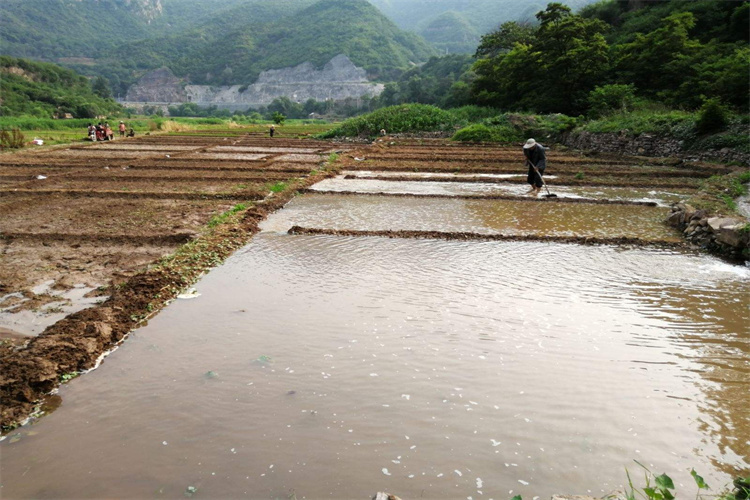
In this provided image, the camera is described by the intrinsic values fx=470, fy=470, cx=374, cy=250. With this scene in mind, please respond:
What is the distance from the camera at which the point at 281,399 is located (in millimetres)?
3666

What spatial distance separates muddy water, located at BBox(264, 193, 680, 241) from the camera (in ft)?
30.3

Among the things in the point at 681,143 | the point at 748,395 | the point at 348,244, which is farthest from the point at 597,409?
the point at 681,143

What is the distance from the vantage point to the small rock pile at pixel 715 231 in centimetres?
734

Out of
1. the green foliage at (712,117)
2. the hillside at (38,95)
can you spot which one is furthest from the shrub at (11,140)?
the hillside at (38,95)

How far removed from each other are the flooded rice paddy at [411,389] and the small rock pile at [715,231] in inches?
20.5

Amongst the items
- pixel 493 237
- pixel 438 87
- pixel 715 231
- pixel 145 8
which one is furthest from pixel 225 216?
pixel 145 8

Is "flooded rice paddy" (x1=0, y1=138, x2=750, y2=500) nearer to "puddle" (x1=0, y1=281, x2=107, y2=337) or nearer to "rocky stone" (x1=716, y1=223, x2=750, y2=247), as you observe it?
"rocky stone" (x1=716, y1=223, x2=750, y2=247)

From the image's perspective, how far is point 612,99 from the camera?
24703mm

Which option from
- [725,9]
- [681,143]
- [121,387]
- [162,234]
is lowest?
[121,387]

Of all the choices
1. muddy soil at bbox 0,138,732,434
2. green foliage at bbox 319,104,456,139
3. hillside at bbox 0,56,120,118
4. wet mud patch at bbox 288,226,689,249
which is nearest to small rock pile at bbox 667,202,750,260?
wet mud patch at bbox 288,226,689,249

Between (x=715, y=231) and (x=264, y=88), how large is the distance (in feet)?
429

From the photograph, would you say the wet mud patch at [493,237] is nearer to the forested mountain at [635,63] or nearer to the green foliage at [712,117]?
the green foliage at [712,117]

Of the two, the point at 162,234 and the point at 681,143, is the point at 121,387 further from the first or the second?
the point at 681,143

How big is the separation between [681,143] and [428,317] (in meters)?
17.5
